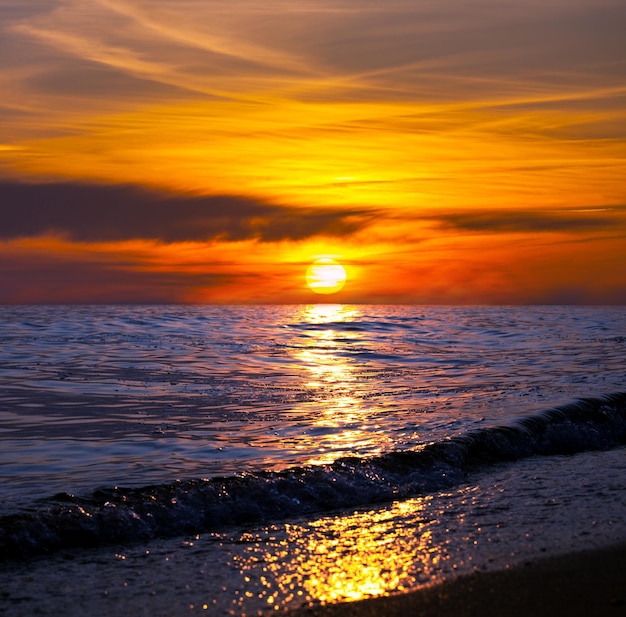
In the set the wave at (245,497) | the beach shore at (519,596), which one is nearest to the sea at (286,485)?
the wave at (245,497)

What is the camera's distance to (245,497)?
272 inches

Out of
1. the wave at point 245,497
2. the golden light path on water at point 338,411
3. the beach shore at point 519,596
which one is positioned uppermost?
the beach shore at point 519,596

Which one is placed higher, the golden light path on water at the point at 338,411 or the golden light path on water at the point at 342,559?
the golden light path on water at the point at 342,559

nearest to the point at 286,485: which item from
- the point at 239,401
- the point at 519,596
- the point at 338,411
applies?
the point at 519,596

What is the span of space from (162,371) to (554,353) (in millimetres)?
12801

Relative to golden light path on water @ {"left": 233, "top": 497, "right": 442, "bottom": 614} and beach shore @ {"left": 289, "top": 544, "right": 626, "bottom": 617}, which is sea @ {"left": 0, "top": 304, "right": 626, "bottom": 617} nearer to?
golden light path on water @ {"left": 233, "top": 497, "right": 442, "bottom": 614}

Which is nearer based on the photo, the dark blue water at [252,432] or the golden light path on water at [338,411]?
the dark blue water at [252,432]

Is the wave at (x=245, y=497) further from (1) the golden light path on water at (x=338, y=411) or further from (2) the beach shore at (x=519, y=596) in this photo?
(2) the beach shore at (x=519, y=596)

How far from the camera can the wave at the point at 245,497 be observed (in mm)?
5977

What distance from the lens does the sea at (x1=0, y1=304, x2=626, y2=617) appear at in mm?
4875

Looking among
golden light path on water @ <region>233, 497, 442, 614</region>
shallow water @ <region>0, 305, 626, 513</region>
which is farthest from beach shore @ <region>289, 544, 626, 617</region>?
shallow water @ <region>0, 305, 626, 513</region>

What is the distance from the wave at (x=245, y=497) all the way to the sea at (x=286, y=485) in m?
0.02

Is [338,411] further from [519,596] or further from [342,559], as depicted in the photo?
[519,596]

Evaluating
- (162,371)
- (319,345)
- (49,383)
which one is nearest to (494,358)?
(319,345)
